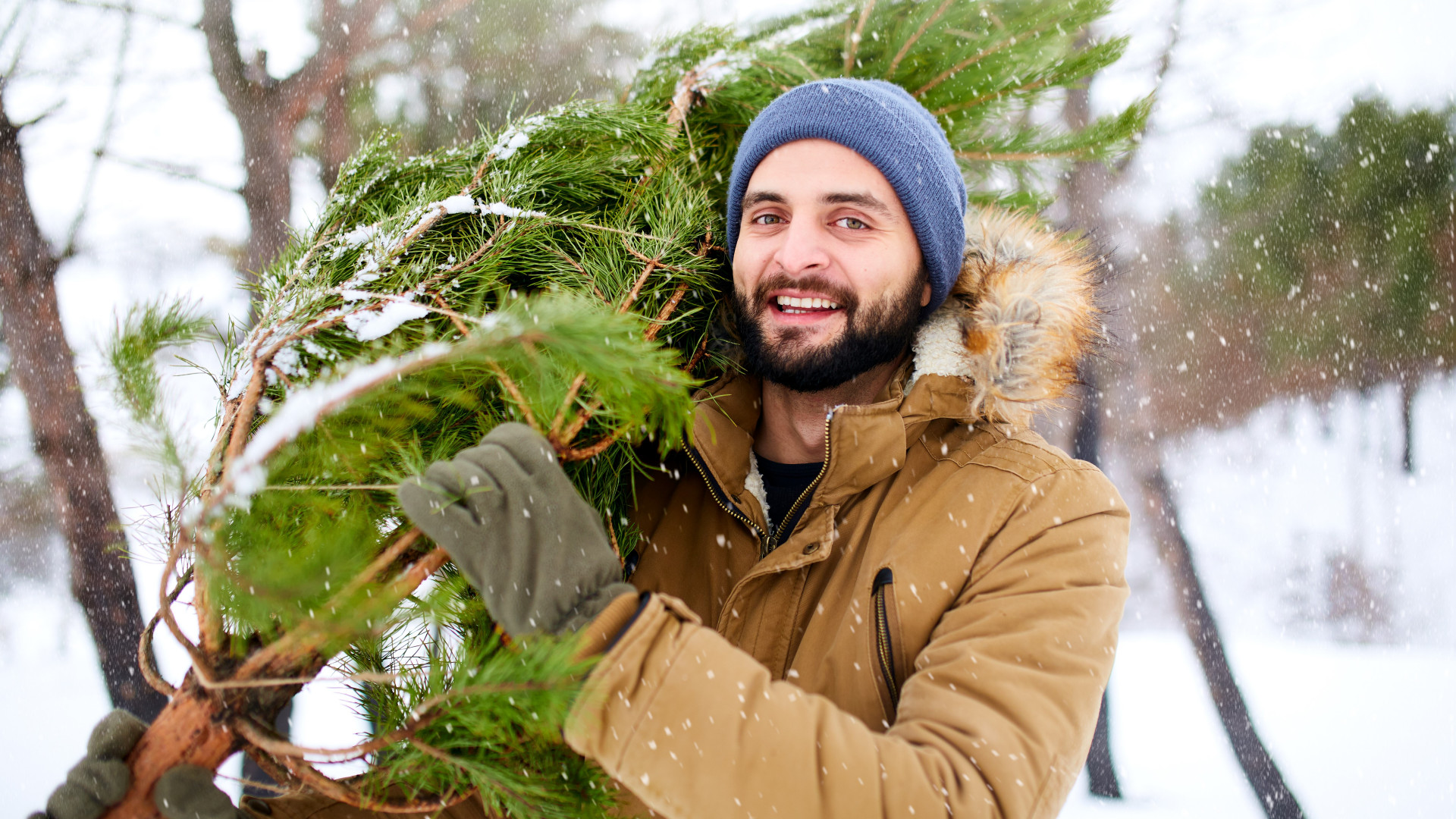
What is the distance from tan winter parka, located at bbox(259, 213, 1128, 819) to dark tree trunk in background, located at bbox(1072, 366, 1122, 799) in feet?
8.98

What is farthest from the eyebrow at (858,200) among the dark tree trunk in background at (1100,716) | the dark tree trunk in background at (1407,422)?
the dark tree trunk in background at (1407,422)

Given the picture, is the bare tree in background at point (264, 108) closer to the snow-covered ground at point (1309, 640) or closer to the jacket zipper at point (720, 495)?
the jacket zipper at point (720, 495)

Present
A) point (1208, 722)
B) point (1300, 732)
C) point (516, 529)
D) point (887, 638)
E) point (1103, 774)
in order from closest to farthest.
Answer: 1. point (516, 529)
2. point (887, 638)
3. point (1103, 774)
4. point (1300, 732)
5. point (1208, 722)

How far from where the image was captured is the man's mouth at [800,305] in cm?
156

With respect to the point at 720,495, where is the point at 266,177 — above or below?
above

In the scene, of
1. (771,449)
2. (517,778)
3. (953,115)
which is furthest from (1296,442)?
(517,778)

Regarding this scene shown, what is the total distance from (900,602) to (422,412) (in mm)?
865

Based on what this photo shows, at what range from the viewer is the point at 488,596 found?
0.86 metres

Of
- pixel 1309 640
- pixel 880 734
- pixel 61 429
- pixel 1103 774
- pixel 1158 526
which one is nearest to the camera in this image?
pixel 880 734

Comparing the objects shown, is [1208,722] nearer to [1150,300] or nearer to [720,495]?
[1150,300]

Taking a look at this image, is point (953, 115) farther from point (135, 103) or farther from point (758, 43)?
point (135, 103)

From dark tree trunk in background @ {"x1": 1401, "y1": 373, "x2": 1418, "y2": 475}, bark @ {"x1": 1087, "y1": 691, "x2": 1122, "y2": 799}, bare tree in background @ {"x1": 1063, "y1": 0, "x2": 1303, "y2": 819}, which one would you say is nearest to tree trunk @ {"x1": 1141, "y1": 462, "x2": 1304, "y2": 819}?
bare tree in background @ {"x1": 1063, "y1": 0, "x2": 1303, "y2": 819}

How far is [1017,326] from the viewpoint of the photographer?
1.46 metres

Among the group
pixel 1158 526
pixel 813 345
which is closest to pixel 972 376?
pixel 813 345
